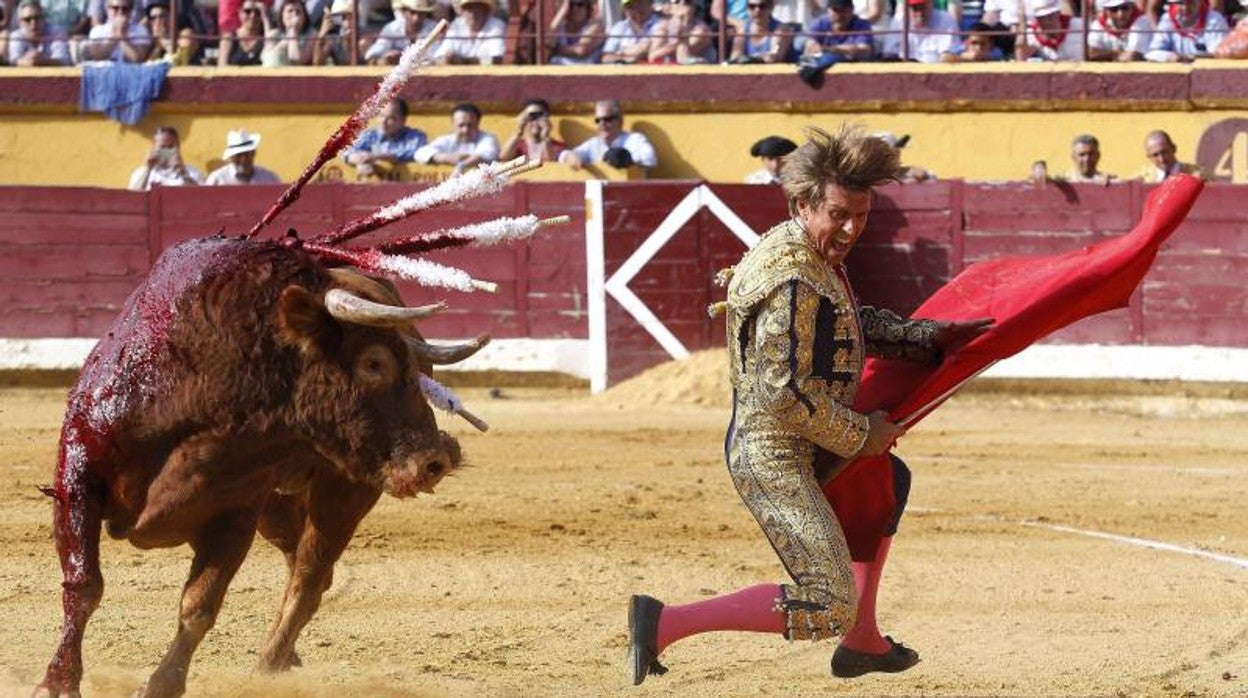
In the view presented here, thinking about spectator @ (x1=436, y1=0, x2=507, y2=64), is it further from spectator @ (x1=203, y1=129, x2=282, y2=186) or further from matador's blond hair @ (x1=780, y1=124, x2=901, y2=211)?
matador's blond hair @ (x1=780, y1=124, x2=901, y2=211)

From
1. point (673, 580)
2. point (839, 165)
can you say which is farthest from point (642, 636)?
point (673, 580)

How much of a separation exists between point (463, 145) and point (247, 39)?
76.0 inches

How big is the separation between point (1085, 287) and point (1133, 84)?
26.2ft

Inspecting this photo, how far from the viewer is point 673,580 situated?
6.89 meters

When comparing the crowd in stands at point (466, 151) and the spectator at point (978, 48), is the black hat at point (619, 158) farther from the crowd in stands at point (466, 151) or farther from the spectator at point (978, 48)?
the spectator at point (978, 48)

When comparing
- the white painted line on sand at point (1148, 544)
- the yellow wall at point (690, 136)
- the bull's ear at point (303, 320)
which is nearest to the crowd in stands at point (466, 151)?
the yellow wall at point (690, 136)

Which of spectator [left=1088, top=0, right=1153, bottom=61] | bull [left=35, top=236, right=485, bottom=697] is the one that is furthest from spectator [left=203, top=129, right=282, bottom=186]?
bull [left=35, top=236, right=485, bottom=697]

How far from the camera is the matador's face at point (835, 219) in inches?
174

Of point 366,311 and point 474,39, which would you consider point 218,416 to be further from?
point 474,39

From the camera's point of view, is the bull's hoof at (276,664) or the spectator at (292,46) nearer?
the bull's hoof at (276,664)

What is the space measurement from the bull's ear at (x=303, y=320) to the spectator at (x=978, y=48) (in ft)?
27.9

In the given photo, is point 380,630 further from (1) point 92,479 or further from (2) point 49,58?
(2) point 49,58

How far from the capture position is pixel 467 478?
903 cm

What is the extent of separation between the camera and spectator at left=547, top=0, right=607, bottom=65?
1354 cm
